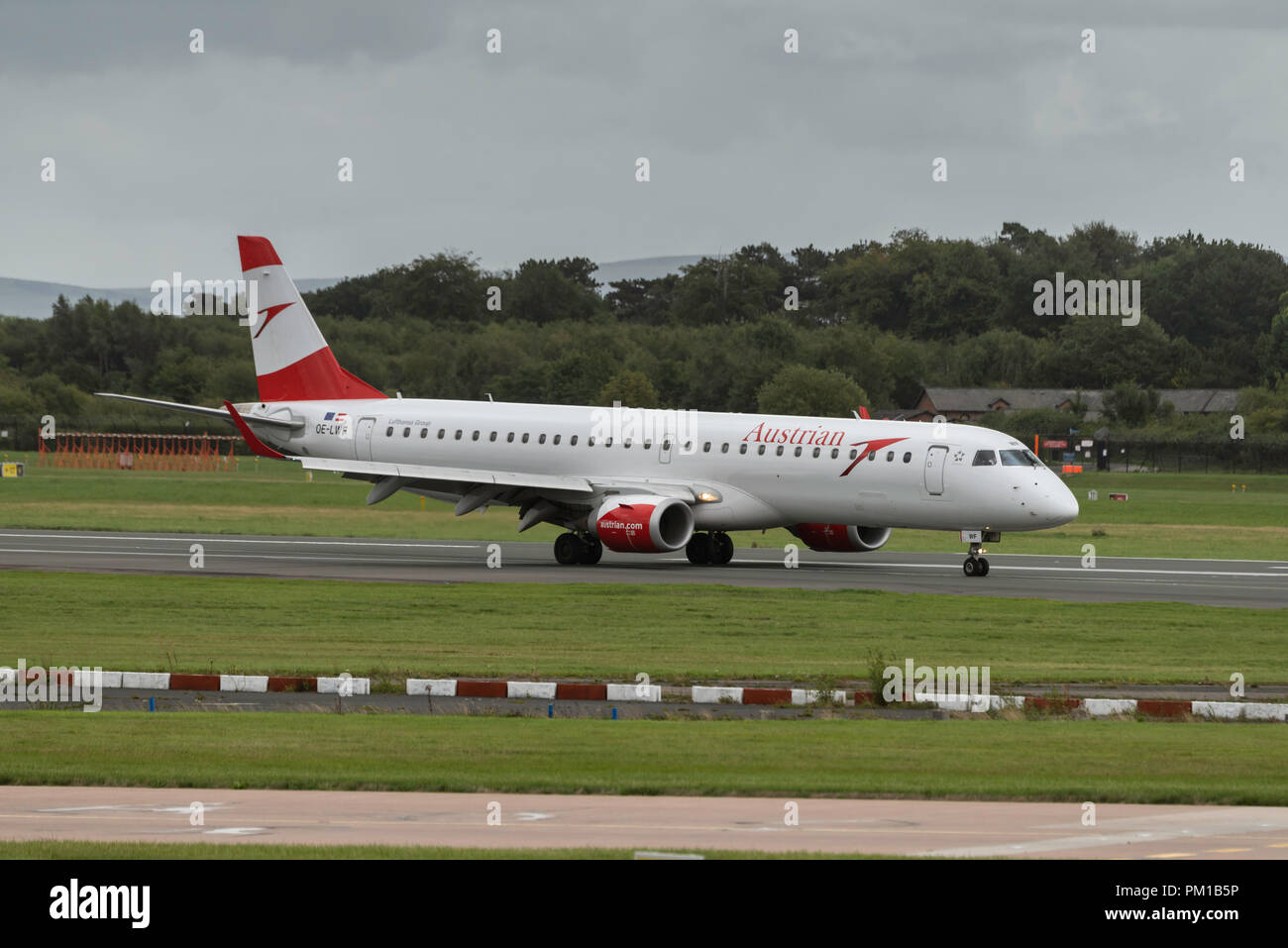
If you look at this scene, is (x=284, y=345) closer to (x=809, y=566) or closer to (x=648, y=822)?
(x=809, y=566)

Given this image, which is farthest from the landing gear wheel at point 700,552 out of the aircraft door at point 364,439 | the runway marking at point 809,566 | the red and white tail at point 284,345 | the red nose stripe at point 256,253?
the red nose stripe at point 256,253

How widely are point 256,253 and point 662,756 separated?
3721cm

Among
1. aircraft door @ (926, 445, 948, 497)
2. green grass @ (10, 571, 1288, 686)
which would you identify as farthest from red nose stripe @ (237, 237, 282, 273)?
aircraft door @ (926, 445, 948, 497)

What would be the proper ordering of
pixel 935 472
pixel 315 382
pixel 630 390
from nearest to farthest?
pixel 935 472 → pixel 315 382 → pixel 630 390

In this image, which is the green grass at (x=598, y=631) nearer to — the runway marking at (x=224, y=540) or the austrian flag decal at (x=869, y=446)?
the austrian flag decal at (x=869, y=446)

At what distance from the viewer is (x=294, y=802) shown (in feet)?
45.5

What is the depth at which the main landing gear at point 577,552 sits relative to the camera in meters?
42.9

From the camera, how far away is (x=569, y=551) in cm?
4294

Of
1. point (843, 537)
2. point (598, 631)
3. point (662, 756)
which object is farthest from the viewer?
point (843, 537)

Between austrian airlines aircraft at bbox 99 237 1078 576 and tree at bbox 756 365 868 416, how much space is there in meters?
41.6

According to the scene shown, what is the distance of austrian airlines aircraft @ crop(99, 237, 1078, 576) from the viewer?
39.7 meters

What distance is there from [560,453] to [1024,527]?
473 inches

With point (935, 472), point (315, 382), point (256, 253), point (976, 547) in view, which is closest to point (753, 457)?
point (935, 472)
